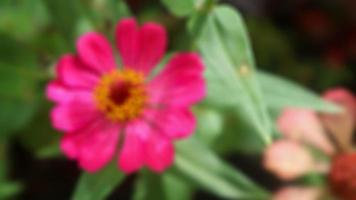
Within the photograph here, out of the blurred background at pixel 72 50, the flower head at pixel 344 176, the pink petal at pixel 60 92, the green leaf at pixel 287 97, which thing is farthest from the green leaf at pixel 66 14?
the flower head at pixel 344 176

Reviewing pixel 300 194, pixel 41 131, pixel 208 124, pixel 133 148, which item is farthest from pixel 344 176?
pixel 41 131

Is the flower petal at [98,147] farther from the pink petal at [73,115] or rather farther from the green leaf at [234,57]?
the green leaf at [234,57]

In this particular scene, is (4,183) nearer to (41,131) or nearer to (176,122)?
(41,131)

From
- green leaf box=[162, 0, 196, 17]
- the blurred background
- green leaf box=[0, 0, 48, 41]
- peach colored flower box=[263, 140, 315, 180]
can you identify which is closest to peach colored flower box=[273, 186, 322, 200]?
peach colored flower box=[263, 140, 315, 180]

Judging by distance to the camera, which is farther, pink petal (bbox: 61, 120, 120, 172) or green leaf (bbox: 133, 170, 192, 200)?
green leaf (bbox: 133, 170, 192, 200)

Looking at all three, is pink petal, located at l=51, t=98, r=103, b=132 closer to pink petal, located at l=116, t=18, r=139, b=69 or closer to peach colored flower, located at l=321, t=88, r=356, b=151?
pink petal, located at l=116, t=18, r=139, b=69

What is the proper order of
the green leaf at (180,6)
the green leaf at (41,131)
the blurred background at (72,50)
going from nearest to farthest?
1. the green leaf at (180,6)
2. the blurred background at (72,50)
3. the green leaf at (41,131)

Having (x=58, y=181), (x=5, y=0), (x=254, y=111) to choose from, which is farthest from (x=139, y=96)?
(x=58, y=181)
